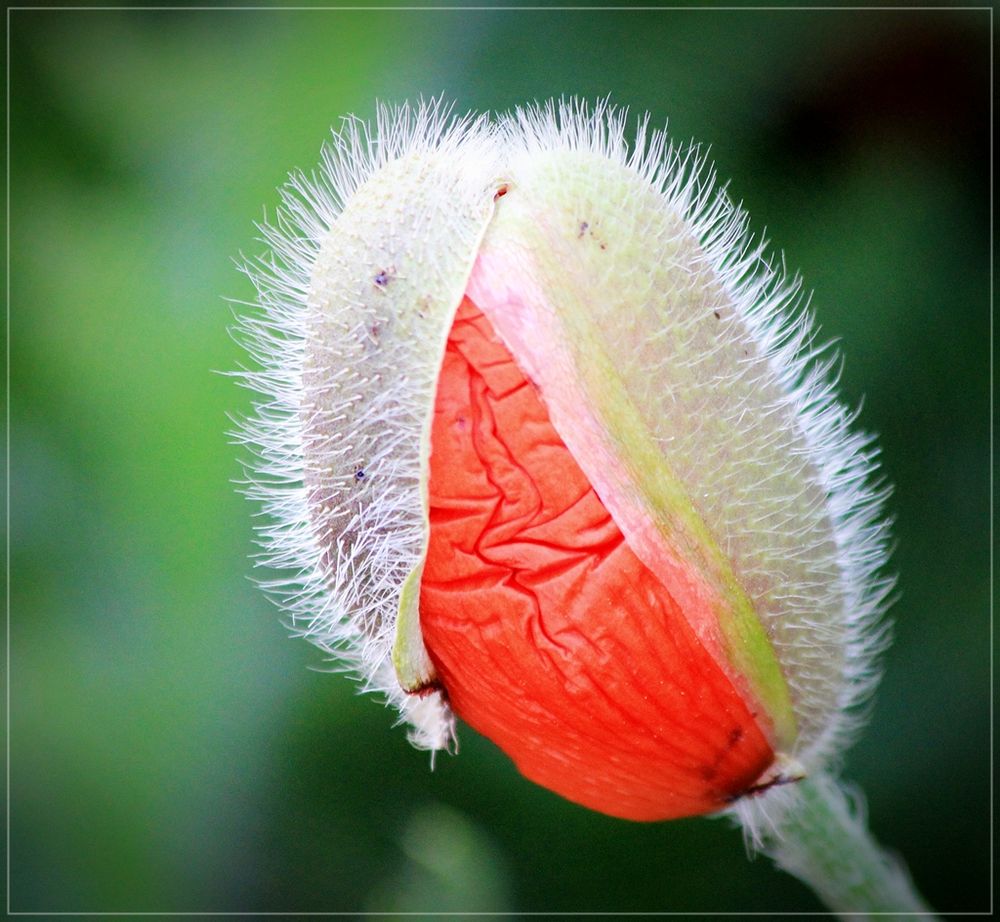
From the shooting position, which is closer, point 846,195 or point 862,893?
point 862,893

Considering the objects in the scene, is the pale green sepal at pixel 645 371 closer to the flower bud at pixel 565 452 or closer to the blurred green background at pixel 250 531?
the flower bud at pixel 565 452

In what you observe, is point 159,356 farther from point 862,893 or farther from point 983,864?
point 983,864

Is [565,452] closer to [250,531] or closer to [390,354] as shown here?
[390,354]

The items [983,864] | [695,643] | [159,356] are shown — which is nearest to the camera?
[695,643]

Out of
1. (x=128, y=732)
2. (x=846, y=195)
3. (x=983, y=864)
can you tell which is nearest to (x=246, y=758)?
(x=128, y=732)

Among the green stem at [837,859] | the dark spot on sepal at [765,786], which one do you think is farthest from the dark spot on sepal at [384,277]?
the green stem at [837,859]

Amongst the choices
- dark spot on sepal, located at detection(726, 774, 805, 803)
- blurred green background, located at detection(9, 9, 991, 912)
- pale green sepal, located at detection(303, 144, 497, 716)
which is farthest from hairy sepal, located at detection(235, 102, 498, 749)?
blurred green background, located at detection(9, 9, 991, 912)

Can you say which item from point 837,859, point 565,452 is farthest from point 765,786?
point 565,452

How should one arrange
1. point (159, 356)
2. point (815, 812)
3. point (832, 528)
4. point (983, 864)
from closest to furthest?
1. point (832, 528)
2. point (815, 812)
3. point (983, 864)
4. point (159, 356)
